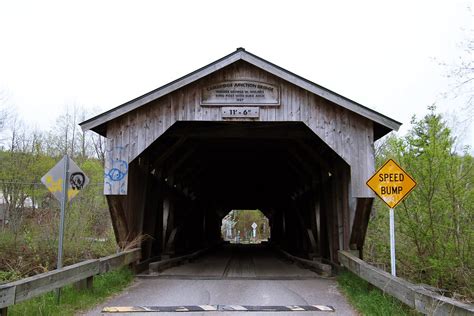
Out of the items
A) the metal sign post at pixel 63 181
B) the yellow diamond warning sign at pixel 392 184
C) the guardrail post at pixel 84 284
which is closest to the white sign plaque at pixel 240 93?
the yellow diamond warning sign at pixel 392 184

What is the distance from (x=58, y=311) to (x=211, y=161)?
10283 mm

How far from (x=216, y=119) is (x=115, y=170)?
213 cm

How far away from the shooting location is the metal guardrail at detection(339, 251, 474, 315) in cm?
385

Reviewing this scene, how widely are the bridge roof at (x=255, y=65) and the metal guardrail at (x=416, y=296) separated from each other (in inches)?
111

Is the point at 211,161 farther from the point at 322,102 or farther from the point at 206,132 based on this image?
the point at 322,102

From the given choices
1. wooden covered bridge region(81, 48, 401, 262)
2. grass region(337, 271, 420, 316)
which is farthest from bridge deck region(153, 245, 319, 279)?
grass region(337, 271, 420, 316)

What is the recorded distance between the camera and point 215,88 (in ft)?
28.6

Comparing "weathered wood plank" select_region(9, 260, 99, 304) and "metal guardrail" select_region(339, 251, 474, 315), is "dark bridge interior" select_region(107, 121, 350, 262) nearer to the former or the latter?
"weathered wood plank" select_region(9, 260, 99, 304)

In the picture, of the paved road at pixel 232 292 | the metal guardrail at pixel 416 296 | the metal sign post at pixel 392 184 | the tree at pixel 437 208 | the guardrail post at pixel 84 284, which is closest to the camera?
the metal guardrail at pixel 416 296

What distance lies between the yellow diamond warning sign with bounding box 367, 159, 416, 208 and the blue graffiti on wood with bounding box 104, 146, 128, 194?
4.46 m

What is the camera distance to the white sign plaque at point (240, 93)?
866cm

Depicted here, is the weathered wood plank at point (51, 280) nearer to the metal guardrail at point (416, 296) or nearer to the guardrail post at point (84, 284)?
the guardrail post at point (84, 284)

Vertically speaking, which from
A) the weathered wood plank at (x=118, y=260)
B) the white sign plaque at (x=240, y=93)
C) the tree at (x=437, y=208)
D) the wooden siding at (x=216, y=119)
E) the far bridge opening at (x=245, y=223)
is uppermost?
the white sign plaque at (x=240, y=93)

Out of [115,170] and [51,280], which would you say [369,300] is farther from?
[115,170]
